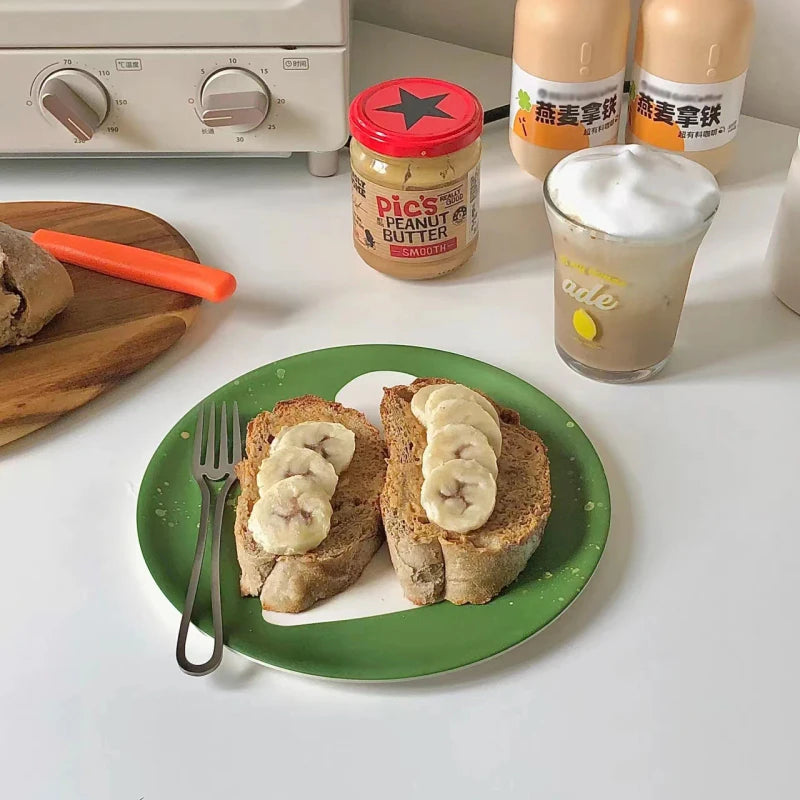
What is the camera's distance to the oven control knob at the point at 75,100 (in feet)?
2.99

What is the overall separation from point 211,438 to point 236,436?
0.06ft

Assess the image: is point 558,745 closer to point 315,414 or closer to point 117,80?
point 315,414

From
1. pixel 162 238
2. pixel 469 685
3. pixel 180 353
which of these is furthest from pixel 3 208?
pixel 469 685

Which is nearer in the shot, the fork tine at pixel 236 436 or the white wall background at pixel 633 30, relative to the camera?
the fork tine at pixel 236 436

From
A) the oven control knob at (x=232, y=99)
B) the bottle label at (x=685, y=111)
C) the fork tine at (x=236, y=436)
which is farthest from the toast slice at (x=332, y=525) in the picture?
the bottle label at (x=685, y=111)

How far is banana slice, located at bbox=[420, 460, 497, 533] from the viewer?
25.2 inches

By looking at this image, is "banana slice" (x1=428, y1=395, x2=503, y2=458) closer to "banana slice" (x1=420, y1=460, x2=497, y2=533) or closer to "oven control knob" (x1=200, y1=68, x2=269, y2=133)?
"banana slice" (x1=420, y1=460, x2=497, y2=533)

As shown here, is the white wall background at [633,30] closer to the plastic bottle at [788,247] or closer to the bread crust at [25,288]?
the plastic bottle at [788,247]

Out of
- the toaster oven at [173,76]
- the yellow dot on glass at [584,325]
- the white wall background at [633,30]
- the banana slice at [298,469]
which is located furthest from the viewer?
the white wall background at [633,30]

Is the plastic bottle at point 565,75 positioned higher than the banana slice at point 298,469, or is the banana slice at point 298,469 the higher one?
the plastic bottle at point 565,75

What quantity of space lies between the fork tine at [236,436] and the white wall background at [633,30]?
0.69 m

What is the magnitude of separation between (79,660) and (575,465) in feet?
1.24

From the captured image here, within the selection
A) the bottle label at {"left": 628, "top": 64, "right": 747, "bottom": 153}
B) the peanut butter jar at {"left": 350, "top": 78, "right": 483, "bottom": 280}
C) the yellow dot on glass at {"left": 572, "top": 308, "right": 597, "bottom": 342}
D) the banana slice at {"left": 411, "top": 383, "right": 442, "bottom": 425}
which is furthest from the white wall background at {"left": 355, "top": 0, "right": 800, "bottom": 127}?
the banana slice at {"left": 411, "top": 383, "right": 442, "bottom": 425}

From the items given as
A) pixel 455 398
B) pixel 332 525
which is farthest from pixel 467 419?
pixel 332 525
